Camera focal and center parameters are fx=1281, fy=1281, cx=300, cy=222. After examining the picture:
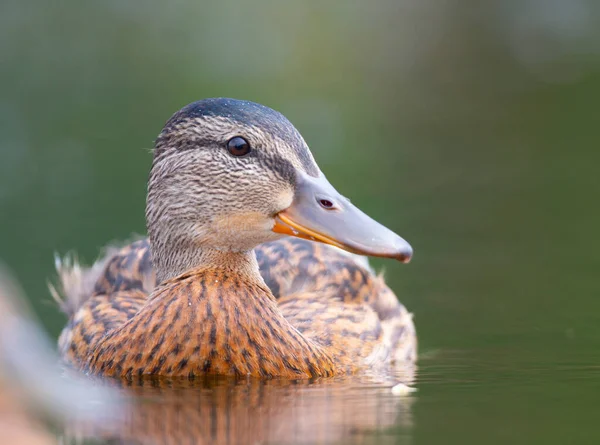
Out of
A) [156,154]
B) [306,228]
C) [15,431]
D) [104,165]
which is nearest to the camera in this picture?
[15,431]

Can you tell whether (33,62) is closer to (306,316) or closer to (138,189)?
(138,189)

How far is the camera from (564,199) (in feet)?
41.2

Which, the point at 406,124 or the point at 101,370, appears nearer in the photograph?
the point at 101,370

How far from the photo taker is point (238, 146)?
687 centimetres

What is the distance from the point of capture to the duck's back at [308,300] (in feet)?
24.5

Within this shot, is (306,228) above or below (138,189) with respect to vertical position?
above

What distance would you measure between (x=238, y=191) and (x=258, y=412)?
1.52 metres

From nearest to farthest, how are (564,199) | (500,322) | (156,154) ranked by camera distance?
1. (156,154)
2. (500,322)
3. (564,199)

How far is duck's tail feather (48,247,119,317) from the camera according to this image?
8.83 meters

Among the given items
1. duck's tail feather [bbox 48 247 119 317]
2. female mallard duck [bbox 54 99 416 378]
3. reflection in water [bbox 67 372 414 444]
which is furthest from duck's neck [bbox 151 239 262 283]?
duck's tail feather [bbox 48 247 119 317]

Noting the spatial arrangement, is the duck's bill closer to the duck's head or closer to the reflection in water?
the duck's head

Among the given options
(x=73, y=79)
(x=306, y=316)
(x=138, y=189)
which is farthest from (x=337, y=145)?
(x=306, y=316)

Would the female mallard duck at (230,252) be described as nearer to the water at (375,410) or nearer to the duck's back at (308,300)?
the duck's back at (308,300)

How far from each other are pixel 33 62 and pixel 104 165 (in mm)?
5480
